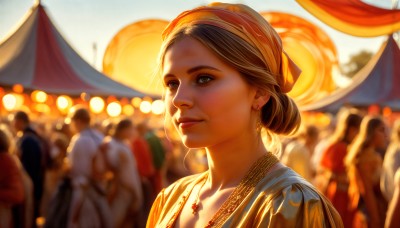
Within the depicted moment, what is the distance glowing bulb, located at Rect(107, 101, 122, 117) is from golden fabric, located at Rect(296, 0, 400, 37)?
40.0ft

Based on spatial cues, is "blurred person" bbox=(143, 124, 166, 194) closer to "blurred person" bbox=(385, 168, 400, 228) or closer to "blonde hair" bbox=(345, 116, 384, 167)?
"blonde hair" bbox=(345, 116, 384, 167)

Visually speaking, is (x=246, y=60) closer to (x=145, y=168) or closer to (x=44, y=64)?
(x=44, y=64)

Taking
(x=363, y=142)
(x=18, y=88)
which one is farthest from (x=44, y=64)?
(x=363, y=142)

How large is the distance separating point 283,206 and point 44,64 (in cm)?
636

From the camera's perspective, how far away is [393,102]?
12.1 m

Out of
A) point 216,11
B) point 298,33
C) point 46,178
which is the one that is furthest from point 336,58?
point 216,11

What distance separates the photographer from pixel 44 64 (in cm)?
754

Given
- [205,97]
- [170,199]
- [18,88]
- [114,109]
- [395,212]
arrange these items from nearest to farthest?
[205,97] → [170,199] → [395,212] → [18,88] → [114,109]

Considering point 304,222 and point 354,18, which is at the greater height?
point 354,18

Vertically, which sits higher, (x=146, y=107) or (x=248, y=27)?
(x=248, y=27)

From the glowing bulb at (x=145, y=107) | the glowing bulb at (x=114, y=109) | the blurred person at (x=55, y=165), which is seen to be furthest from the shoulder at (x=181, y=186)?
the glowing bulb at (x=114, y=109)

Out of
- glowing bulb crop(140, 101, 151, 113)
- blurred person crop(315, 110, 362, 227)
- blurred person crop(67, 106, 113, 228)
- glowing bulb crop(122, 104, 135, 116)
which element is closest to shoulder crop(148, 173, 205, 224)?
blurred person crop(315, 110, 362, 227)

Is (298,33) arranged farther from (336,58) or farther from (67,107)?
(67,107)

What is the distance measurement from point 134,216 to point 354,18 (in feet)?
18.6
